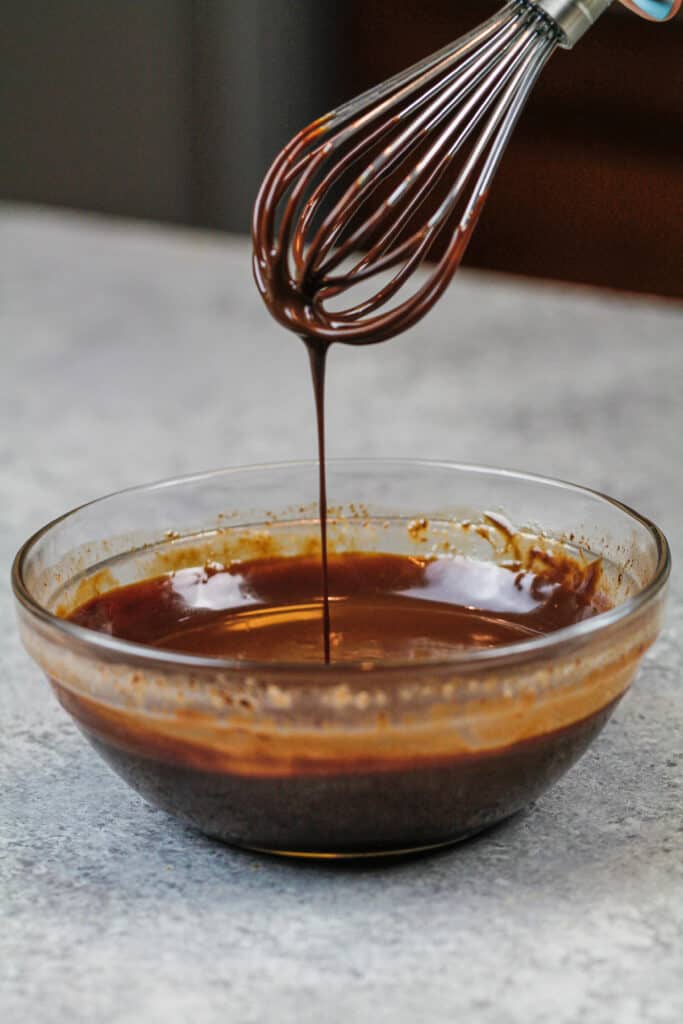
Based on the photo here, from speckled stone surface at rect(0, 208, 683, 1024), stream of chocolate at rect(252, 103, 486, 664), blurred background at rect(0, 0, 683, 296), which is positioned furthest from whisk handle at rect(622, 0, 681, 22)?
blurred background at rect(0, 0, 683, 296)

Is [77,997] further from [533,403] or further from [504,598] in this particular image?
[533,403]

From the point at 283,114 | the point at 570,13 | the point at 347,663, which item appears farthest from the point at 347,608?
the point at 283,114

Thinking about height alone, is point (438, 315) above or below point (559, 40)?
below

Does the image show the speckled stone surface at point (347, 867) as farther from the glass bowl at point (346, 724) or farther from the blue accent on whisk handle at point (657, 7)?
the blue accent on whisk handle at point (657, 7)

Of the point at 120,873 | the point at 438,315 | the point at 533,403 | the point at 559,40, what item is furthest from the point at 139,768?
the point at 438,315

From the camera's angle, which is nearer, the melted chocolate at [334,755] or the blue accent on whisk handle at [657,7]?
the melted chocolate at [334,755]

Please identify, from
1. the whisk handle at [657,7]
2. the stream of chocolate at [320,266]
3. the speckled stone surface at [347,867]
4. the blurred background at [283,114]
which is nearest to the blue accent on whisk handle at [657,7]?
the whisk handle at [657,7]

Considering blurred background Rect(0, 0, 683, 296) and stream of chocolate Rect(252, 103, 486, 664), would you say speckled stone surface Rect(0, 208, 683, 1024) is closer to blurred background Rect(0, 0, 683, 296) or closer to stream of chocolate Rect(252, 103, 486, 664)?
stream of chocolate Rect(252, 103, 486, 664)
